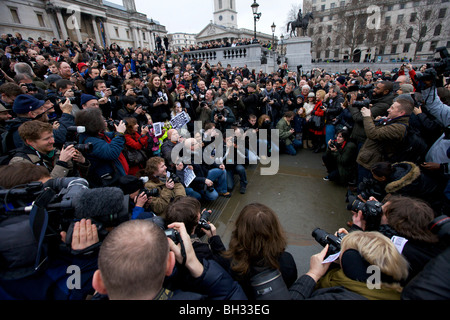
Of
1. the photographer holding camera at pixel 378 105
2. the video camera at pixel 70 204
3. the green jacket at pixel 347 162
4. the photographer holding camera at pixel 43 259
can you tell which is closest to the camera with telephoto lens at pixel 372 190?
the green jacket at pixel 347 162

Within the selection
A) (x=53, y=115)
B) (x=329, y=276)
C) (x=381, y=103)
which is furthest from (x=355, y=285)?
(x=53, y=115)

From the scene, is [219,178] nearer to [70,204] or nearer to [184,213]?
[184,213]

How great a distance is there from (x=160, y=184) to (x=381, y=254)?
2.62 meters

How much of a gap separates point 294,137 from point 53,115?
18.2 ft

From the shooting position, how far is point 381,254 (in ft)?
4.29

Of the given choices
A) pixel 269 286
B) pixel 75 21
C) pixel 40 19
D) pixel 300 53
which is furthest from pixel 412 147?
pixel 75 21

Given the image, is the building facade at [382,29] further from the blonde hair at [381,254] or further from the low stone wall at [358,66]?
the blonde hair at [381,254]

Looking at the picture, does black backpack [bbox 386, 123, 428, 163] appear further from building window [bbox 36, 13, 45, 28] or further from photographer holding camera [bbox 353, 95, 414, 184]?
Answer: building window [bbox 36, 13, 45, 28]

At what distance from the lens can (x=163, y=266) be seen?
1.10 meters

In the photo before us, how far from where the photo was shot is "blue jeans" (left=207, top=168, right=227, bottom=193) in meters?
4.02

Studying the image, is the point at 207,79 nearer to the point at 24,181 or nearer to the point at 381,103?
the point at 381,103

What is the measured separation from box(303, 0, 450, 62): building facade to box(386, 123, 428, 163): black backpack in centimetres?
3711

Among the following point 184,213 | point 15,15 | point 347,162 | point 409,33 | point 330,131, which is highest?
point 15,15
